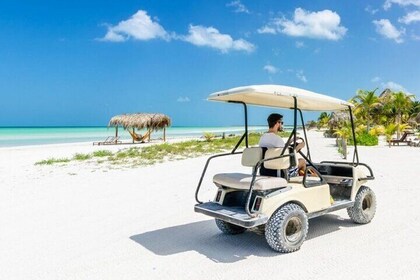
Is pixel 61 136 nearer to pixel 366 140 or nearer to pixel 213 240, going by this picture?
pixel 366 140

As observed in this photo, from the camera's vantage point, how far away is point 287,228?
4602mm

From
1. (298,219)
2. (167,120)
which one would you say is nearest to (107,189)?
(298,219)

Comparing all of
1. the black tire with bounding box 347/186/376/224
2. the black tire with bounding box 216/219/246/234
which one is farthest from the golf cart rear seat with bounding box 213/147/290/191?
the black tire with bounding box 347/186/376/224

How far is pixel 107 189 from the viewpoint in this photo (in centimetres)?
884

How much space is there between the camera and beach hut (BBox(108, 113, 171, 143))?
33500 mm

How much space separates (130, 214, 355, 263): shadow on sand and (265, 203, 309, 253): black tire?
0.18 m

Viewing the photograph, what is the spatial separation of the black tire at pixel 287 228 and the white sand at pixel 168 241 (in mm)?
123

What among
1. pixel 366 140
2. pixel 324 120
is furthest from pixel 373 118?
pixel 366 140

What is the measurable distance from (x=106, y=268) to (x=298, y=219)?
229 centimetres

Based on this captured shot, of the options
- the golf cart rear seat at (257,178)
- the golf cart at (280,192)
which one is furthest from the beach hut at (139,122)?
the golf cart rear seat at (257,178)

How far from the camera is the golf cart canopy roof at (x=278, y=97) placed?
4430 mm

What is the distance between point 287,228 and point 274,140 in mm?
1122

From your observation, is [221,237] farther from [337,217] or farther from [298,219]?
[337,217]

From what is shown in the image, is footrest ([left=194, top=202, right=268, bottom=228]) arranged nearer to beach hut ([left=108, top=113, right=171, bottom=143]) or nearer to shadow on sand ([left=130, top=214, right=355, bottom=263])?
shadow on sand ([left=130, top=214, right=355, bottom=263])
